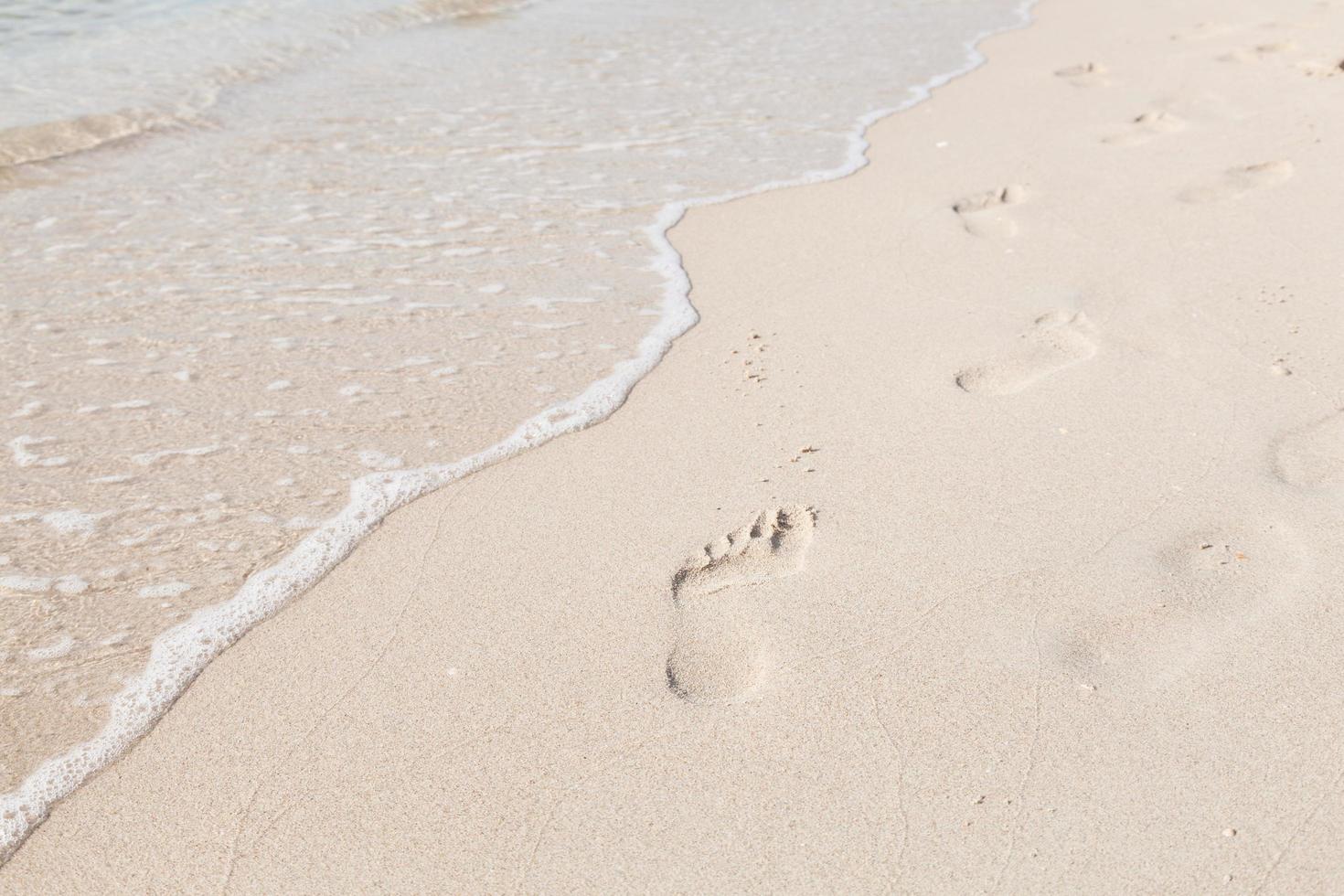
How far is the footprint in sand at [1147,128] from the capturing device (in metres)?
4.70

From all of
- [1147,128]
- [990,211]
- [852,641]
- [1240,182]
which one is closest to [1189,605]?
[852,641]

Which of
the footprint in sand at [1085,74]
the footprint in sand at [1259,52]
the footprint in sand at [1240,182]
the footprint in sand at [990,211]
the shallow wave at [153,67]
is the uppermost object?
the shallow wave at [153,67]

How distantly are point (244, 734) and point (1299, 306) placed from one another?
2836 mm

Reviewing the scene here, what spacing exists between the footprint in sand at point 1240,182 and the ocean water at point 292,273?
1.38m

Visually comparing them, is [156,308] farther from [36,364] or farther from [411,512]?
[411,512]

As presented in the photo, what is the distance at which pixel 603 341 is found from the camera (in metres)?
3.36

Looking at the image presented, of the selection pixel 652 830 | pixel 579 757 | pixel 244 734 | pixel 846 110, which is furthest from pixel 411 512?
pixel 846 110

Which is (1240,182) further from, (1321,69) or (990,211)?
(1321,69)

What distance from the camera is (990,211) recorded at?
4078 mm

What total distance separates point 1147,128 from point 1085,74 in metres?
1.32

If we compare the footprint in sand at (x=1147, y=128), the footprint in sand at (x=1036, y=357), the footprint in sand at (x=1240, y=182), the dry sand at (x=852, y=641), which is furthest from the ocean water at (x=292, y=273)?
the footprint in sand at (x=1240, y=182)

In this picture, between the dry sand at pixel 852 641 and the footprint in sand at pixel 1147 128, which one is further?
the footprint in sand at pixel 1147 128

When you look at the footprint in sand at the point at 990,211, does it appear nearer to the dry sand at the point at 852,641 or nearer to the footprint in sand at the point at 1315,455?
the dry sand at the point at 852,641

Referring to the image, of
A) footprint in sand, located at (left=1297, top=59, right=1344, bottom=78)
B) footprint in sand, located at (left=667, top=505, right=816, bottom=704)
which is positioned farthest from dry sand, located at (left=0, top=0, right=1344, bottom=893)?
A: footprint in sand, located at (left=1297, top=59, right=1344, bottom=78)
